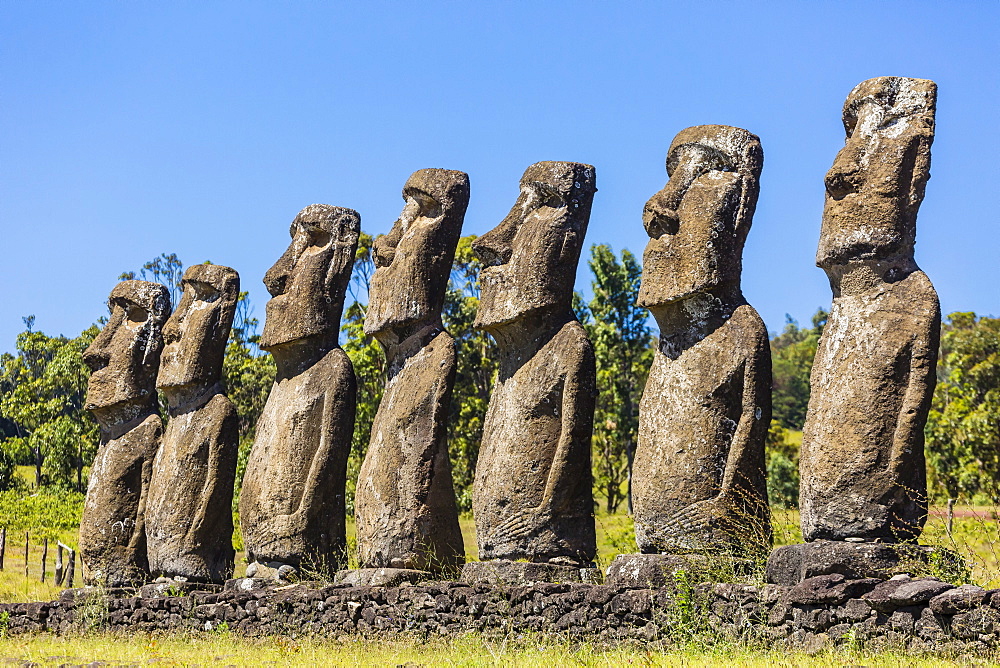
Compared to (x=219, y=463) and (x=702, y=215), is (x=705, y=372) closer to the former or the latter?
(x=702, y=215)

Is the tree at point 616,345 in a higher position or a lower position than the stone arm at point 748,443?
higher

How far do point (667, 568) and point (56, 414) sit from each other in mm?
30575

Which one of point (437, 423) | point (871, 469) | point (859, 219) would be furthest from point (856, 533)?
point (437, 423)

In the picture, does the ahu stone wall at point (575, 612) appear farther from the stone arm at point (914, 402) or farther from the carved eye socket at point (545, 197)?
the carved eye socket at point (545, 197)

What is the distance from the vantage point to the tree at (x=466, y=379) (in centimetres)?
2872

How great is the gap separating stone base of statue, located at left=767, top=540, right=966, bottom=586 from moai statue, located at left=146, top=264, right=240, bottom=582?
732 centimetres

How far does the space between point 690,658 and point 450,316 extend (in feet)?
77.6

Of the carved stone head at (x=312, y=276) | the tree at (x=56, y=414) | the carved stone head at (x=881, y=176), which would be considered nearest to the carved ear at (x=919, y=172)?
the carved stone head at (x=881, y=176)

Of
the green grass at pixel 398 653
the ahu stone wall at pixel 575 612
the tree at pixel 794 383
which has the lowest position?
the green grass at pixel 398 653

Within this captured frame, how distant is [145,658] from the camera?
11219 mm

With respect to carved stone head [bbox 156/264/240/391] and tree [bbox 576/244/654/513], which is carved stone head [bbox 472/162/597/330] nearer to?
carved stone head [bbox 156/264/240/391]

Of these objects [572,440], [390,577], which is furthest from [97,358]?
[572,440]

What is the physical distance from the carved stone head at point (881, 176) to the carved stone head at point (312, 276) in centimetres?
594

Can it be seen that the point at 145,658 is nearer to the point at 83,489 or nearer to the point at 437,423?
the point at 437,423
